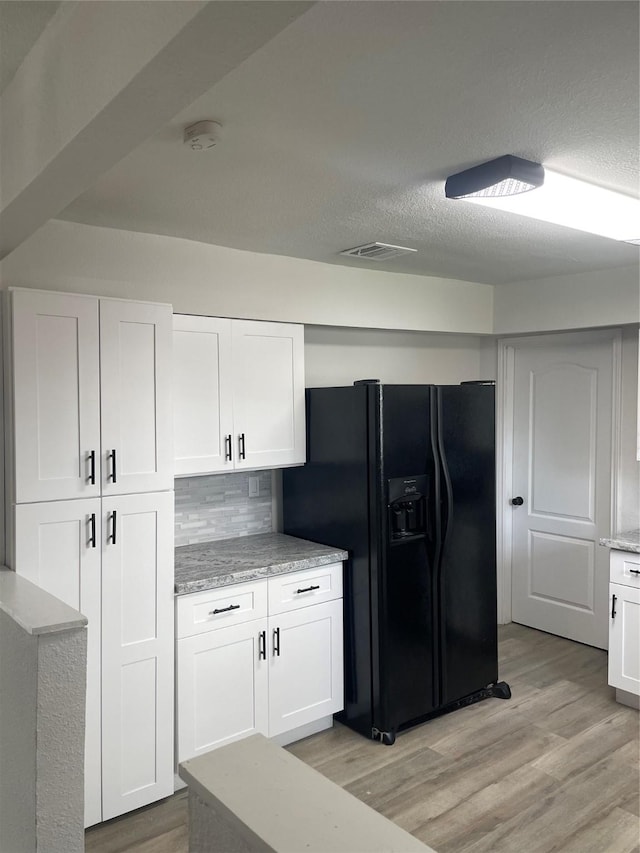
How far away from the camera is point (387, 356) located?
173 inches

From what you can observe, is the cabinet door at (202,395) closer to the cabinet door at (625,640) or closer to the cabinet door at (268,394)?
the cabinet door at (268,394)

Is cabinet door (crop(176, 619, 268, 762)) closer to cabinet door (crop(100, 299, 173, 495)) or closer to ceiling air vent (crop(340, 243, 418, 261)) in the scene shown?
cabinet door (crop(100, 299, 173, 495))

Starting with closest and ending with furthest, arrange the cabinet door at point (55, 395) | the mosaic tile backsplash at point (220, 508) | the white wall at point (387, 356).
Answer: the cabinet door at point (55, 395)
the mosaic tile backsplash at point (220, 508)
the white wall at point (387, 356)

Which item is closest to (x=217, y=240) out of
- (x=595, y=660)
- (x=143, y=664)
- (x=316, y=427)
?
(x=316, y=427)

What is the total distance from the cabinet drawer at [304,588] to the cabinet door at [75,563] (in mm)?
852

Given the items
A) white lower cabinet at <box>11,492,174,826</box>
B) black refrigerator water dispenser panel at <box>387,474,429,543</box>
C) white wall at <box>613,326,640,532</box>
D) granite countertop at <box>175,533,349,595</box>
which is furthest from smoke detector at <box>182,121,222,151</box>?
white wall at <box>613,326,640,532</box>

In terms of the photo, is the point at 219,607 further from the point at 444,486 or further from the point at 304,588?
the point at 444,486

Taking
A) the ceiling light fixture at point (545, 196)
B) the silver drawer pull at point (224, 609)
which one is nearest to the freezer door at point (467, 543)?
the silver drawer pull at point (224, 609)

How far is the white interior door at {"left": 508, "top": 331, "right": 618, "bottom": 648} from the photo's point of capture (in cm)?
440

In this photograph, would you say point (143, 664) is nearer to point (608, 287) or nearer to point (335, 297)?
point (335, 297)

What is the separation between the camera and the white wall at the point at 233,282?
273 centimetres

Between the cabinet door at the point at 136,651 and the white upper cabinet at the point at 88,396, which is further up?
the white upper cabinet at the point at 88,396

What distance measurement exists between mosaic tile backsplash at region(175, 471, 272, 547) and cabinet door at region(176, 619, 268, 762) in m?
0.66

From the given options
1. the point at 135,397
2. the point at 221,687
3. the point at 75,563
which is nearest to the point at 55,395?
the point at 135,397
